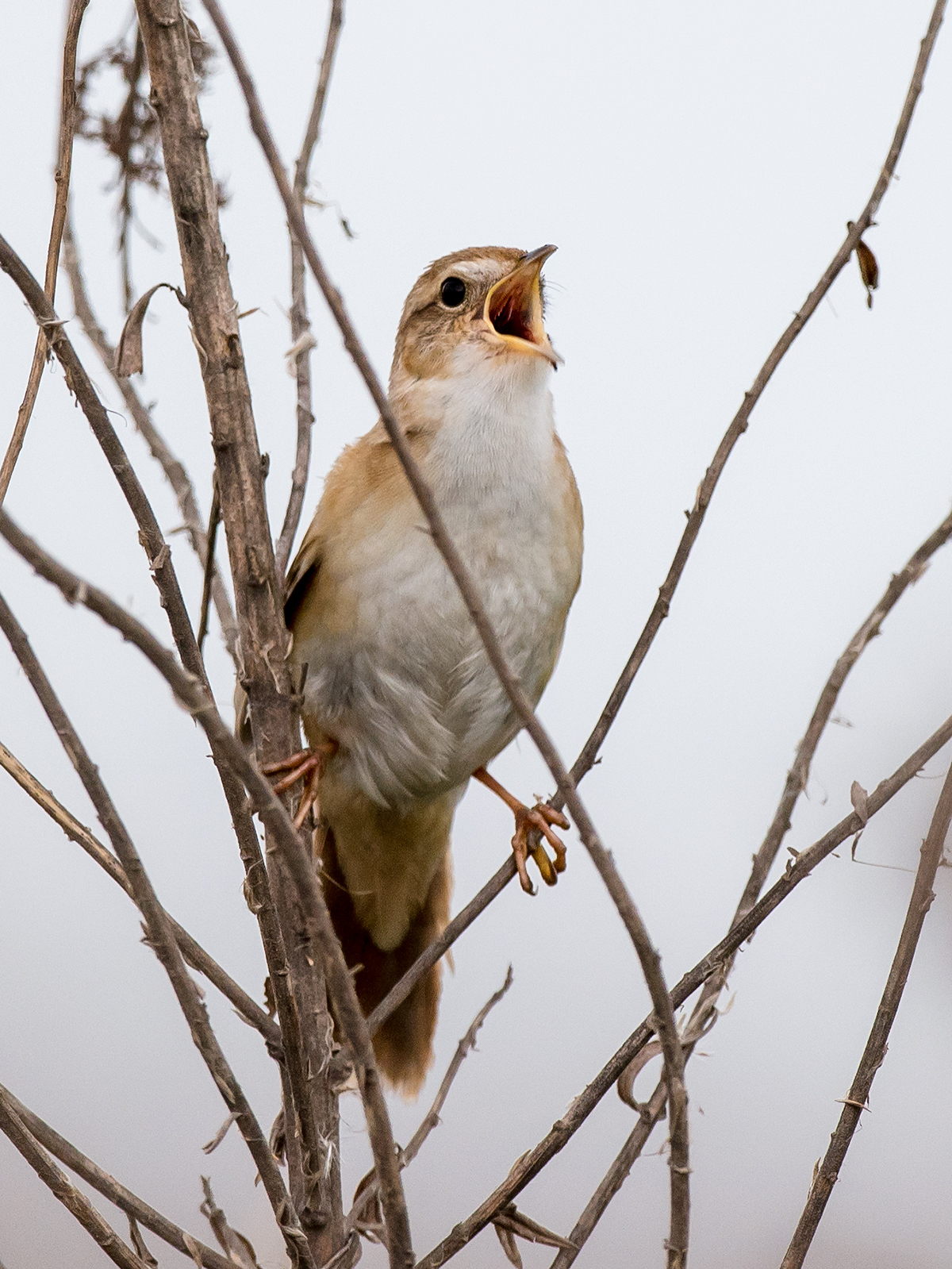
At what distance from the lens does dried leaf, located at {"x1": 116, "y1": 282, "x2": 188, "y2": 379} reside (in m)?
1.52

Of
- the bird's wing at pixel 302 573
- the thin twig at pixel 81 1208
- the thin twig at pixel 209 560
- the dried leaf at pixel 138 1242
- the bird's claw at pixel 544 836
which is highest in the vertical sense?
the bird's wing at pixel 302 573

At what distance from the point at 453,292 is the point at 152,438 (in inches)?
32.3

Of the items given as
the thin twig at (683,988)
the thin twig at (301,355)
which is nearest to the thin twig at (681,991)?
the thin twig at (683,988)

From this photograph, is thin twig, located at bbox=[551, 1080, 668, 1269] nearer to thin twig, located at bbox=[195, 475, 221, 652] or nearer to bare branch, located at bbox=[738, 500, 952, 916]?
bare branch, located at bbox=[738, 500, 952, 916]

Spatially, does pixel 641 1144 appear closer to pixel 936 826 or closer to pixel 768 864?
pixel 768 864

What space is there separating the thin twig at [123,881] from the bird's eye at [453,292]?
1474 mm

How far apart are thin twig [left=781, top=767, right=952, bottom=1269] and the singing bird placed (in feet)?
2.55

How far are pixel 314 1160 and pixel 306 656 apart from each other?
3.37 ft

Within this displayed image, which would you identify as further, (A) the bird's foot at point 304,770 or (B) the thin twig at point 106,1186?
(A) the bird's foot at point 304,770

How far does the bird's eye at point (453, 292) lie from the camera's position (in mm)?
2611

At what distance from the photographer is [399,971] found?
2631mm

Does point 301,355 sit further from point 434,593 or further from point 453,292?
point 453,292

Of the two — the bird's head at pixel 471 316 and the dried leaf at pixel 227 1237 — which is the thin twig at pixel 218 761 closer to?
the dried leaf at pixel 227 1237

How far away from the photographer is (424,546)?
2211mm
